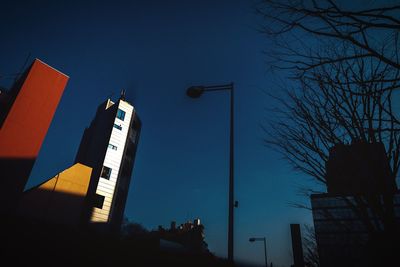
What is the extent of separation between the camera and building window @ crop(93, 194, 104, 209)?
20.2m

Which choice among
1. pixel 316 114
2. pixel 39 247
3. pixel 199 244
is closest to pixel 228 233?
pixel 316 114

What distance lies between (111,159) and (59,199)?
8.06 m

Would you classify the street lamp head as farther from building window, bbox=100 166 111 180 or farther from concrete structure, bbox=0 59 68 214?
building window, bbox=100 166 111 180

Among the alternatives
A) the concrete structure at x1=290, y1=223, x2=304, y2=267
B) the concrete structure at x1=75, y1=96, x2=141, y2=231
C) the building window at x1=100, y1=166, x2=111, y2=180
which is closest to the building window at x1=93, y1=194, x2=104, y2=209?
the concrete structure at x1=75, y1=96, x2=141, y2=231

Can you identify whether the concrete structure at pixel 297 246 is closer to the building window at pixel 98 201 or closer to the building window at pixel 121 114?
the building window at pixel 98 201

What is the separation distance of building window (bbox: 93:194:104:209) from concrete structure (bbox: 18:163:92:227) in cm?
404

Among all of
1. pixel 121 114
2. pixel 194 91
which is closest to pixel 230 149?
pixel 194 91

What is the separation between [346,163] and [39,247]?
706 cm

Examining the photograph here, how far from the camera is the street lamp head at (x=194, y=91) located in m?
7.82

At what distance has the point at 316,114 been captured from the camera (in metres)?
4.43

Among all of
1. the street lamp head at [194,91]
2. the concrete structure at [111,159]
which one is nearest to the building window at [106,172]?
the concrete structure at [111,159]

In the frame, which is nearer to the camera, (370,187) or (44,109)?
(370,187)

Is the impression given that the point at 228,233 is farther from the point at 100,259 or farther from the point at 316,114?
the point at 316,114

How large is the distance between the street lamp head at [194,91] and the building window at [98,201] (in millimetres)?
17768
